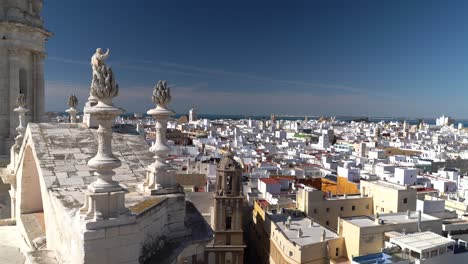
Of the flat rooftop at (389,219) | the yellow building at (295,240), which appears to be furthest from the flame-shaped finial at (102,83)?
the flat rooftop at (389,219)

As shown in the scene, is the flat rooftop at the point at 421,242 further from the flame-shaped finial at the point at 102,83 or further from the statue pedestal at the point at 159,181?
the flame-shaped finial at the point at 102,83

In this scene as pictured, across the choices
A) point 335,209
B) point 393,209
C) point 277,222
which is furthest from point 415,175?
point 277,222

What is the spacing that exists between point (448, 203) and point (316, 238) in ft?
44.6

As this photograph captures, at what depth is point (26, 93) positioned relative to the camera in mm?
15969

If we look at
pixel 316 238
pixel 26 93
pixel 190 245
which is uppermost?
pixel 26 93

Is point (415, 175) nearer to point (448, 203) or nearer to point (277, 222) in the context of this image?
point (448, 203)

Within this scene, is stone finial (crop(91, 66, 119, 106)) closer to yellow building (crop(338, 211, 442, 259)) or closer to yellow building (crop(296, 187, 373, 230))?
yellow building (crop(338, 211, 442, 259))

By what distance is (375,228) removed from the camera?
20.2 meters

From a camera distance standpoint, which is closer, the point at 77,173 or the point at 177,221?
the point at 177,221

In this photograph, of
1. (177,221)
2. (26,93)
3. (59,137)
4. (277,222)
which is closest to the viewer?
(177,221)

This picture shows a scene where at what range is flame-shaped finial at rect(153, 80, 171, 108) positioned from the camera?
246 inches

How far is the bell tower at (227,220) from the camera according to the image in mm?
23719

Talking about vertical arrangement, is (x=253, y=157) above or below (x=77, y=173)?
below

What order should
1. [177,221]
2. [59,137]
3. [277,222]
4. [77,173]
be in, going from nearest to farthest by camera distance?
[177,221]
[77,173]
[59,137]
[277,222]
